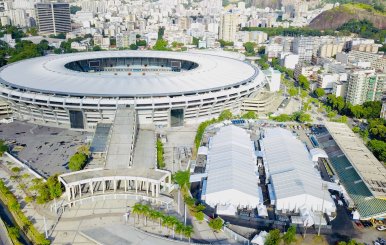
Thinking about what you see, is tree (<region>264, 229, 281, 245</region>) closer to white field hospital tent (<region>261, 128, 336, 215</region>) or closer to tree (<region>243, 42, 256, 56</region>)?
white field hospital tent (<region>261, 128, 336, 215</region>)

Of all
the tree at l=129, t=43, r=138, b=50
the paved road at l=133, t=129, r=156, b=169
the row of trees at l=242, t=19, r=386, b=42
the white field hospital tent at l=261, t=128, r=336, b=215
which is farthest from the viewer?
the row of trees at l=242, t=19, r=386, b=42

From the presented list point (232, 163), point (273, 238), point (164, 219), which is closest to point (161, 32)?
point (232, 163)

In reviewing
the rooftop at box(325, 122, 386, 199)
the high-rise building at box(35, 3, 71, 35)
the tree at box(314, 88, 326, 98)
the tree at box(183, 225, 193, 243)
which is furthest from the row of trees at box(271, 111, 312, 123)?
the high-rise building at box(35, 3, 71, 35)

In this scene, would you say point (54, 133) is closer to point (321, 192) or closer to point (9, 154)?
point (9, 154)

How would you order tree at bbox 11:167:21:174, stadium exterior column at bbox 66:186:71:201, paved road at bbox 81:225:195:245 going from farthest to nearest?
tree at bbox 11:167:21:174, stadium exterior column at bbox 66:186:71:201, paved road at bbox 81:225:195:245

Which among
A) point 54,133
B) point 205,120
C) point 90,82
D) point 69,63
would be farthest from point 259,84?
point 69,63

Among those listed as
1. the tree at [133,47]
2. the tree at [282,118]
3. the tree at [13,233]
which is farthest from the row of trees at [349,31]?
the tree at [13,233]
